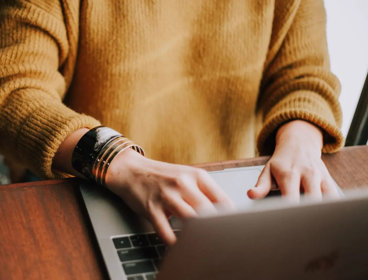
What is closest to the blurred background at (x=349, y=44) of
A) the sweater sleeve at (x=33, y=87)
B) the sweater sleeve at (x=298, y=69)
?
the sweater sleeve at (x=298, y=69)

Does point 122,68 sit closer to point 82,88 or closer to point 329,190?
point 82,88

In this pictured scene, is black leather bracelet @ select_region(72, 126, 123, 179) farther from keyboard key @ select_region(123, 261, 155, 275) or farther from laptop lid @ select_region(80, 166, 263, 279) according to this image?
keyboard key @ select_region(123, 261, 155, 275)

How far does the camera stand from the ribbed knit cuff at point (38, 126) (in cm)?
57

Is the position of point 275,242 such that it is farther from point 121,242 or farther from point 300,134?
point 300,134

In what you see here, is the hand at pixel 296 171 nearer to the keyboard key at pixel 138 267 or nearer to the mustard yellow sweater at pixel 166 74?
the mustard yellow sweater at pixel 166 74

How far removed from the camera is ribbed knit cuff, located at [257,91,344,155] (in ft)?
2.23

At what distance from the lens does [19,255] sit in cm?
44

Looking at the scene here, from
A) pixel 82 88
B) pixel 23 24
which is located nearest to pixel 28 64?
pixel 23 24

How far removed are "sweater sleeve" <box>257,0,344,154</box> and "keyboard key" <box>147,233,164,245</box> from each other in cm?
34

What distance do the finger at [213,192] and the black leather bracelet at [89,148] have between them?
0.15 metres

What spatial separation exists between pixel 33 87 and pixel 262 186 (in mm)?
397

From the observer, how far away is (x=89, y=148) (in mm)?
553

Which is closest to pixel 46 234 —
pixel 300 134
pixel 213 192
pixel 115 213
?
pixel 115 213

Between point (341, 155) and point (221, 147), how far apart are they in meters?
0.37
